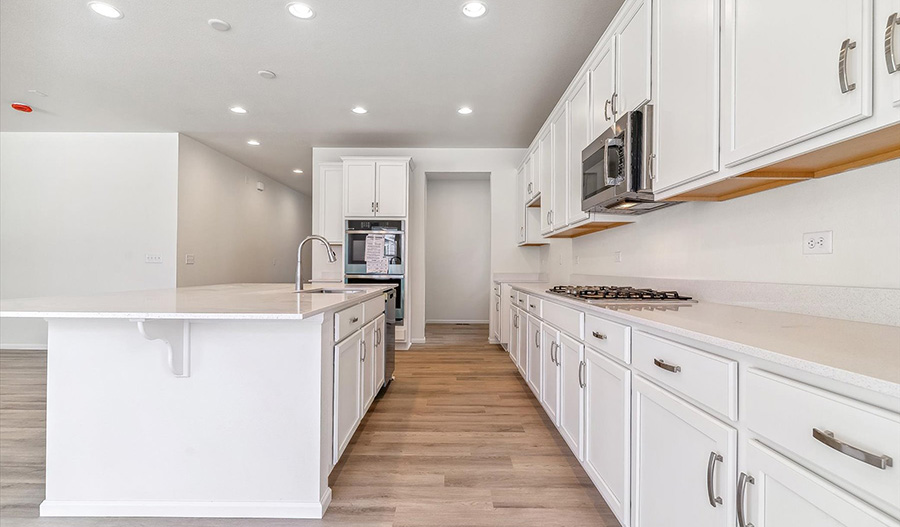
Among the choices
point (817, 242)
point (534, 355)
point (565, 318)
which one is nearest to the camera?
point (817, 242)

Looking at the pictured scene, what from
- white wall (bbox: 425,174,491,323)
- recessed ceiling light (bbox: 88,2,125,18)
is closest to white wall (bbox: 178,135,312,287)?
recessed ceiling light (bbox: 88,2,125,18)

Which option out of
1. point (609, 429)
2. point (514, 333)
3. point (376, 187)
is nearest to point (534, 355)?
point (514, 333)

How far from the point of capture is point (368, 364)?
8.21 ft

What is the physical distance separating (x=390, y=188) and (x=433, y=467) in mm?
3436

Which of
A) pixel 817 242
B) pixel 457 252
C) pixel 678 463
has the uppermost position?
pixel 457 252

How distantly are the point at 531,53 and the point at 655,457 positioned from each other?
9.16ft

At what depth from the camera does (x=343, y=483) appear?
1.89 metres

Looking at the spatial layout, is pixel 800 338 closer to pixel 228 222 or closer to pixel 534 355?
pixel 534 355

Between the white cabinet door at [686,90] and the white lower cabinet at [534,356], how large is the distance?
138 cm

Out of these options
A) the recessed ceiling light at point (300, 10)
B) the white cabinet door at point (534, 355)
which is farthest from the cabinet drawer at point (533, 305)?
the recessed ceiling light at point (300, 10)

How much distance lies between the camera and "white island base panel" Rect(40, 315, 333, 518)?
1.62m

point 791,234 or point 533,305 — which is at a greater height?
point 791,234

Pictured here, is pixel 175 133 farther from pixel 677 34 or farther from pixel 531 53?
pixel 677 34

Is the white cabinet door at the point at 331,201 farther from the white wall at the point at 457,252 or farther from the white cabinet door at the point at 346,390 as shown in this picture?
the white cabinet door at the point at 346,390
